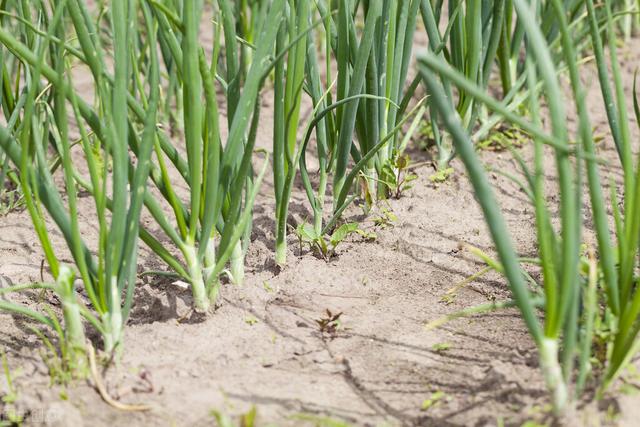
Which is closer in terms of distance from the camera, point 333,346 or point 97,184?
point 97,184

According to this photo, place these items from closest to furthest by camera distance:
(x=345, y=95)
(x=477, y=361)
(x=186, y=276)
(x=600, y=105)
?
(x=477, y=361) < (x=186, y=276) < (x=345, y=95) < (x=600, y=105)

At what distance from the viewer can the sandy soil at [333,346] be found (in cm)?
137

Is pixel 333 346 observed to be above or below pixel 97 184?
below

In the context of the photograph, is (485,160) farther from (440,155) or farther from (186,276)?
(186,276)

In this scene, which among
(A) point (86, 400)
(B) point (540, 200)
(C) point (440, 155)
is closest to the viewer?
(B) point (540, 200)

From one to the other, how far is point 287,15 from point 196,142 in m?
0.42

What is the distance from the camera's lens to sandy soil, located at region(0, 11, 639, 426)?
137 centimetres

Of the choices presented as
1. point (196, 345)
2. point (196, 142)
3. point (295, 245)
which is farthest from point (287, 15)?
point (196, 345)

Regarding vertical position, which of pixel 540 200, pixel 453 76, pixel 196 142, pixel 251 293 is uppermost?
pixel 453 76

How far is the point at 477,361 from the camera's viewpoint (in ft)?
4.99

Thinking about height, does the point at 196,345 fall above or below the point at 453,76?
below

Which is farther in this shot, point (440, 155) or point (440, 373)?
point (440, 155)

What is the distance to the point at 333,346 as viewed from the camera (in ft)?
5.31

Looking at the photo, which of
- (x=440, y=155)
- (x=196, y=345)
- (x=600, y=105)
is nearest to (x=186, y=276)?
(x=196, y=345)
